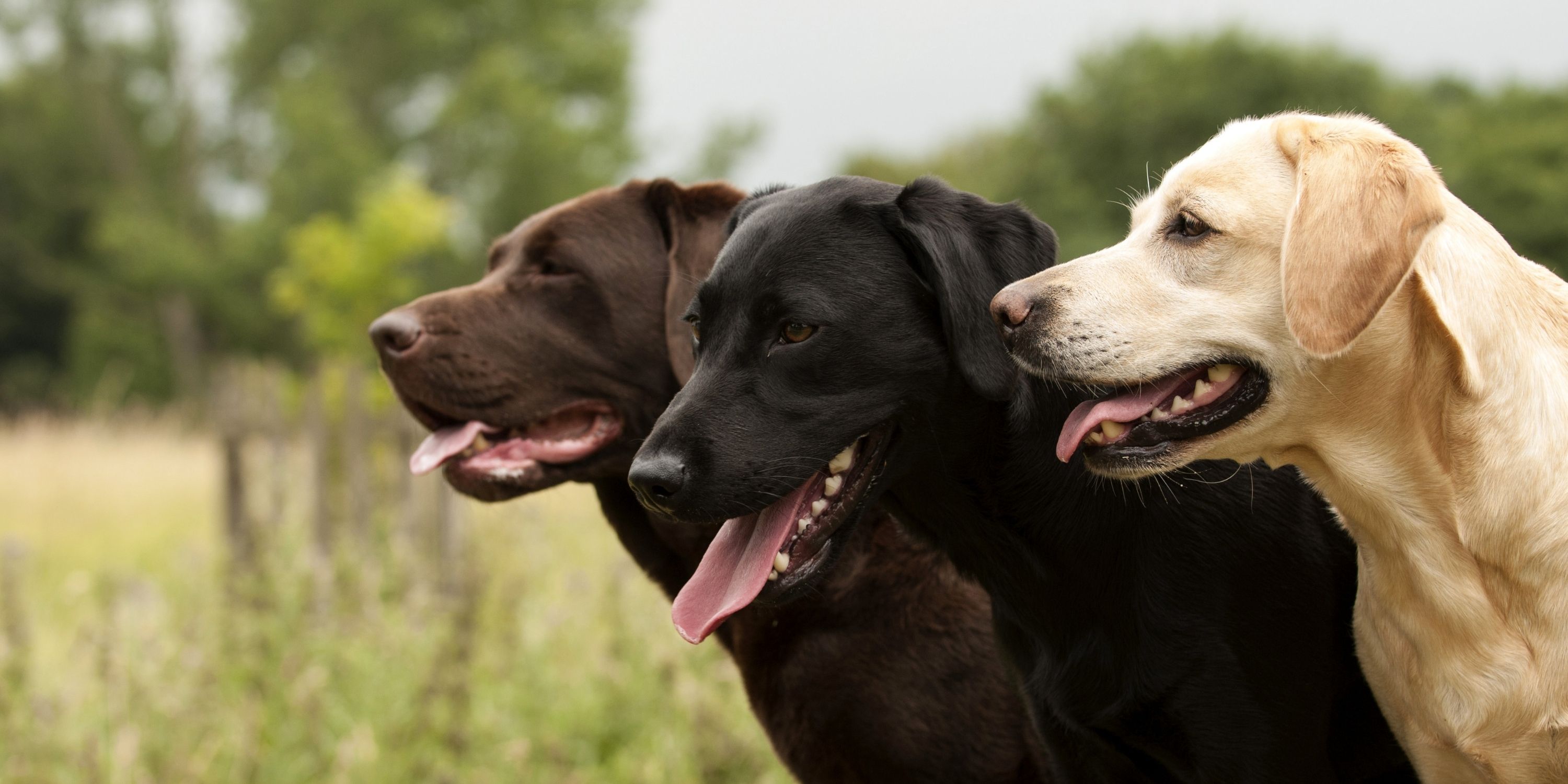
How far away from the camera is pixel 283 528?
26.7ft

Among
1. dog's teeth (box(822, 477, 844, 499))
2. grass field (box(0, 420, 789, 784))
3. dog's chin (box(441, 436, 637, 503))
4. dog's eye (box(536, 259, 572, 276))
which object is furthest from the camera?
grass field (box(0, 420, 789, 784))

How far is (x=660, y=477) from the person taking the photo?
2457mm

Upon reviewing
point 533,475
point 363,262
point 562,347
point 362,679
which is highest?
point 562,347

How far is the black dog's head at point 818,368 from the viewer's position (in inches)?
99.5

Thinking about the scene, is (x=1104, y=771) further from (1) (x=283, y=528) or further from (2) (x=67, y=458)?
(2) (x=67, y=458)

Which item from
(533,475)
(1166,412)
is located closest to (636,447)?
(533,475)

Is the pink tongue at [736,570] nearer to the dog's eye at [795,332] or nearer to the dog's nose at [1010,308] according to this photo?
the dog's eye at [795,332]

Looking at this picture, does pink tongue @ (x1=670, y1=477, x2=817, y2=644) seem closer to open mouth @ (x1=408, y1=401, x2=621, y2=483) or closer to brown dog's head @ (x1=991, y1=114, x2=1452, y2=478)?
brown dog's head @ (x1=991, y1=114, x2=1452, y2=478)

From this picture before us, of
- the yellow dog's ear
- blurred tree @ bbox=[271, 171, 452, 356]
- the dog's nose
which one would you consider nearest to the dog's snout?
the dog's nose

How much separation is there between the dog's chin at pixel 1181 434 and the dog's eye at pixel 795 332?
57 cm

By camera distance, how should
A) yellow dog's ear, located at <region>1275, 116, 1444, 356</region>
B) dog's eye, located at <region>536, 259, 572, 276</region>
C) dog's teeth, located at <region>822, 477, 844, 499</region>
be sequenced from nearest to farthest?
1. yellow dog's ear, located at <region>1275, 116, 1444, 356</region>
2. dog's teeth, located at <region>822, 477, 844, 499</region>
3. dog's eye, located at <region>536, 259, 572, 276</region>

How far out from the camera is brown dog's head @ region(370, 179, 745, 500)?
348 cm

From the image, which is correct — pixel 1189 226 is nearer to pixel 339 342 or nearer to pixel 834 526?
pixel 834 526

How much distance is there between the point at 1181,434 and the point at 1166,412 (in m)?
0.07
